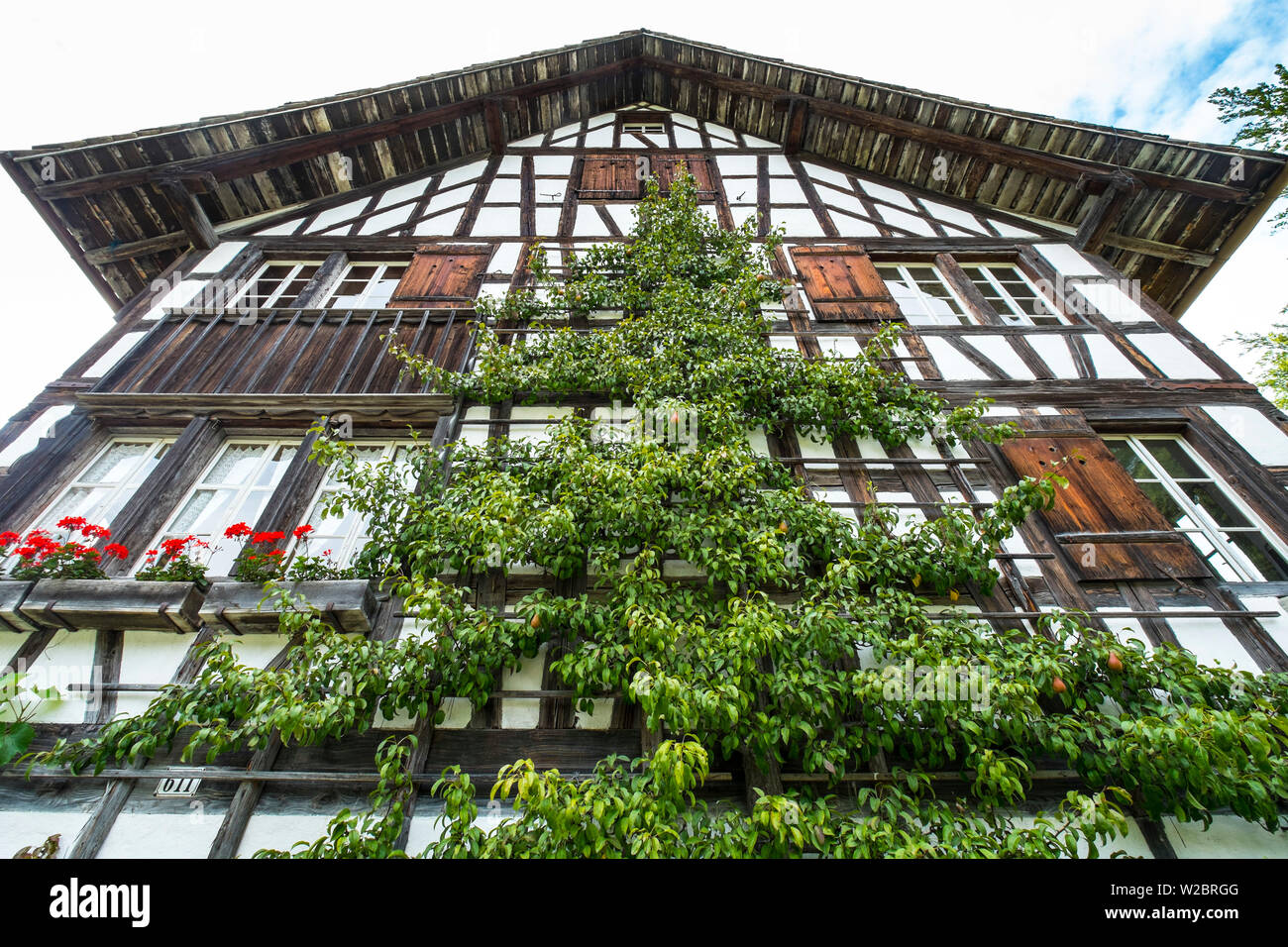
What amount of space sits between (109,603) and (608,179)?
25.3 ft

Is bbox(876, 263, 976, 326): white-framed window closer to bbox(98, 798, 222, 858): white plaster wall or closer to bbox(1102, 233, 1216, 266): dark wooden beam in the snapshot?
bbox(1102, 233, 1216, 266): dark wooden beam

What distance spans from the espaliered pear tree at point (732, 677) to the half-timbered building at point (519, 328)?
→ 0.87 ft

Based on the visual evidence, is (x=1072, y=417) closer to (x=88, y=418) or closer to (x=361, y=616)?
(x=361, y=616)

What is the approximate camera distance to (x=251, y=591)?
379cm

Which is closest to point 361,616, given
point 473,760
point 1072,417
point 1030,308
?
point 473,760

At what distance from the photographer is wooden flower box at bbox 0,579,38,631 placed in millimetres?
3811

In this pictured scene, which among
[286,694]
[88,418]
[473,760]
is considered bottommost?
[473,760]

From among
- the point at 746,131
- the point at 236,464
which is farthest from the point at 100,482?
the point at 746,131

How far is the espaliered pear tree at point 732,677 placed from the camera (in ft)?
9.50

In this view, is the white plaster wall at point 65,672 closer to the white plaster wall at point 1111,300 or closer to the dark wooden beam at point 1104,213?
the white plaster wall at point 1111,300

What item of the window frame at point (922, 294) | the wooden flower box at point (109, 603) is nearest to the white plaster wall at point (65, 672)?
the wooden flower box at point (109, 603)

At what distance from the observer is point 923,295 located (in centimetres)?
719

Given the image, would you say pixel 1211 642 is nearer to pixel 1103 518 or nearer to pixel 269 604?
pixel 1103 518
